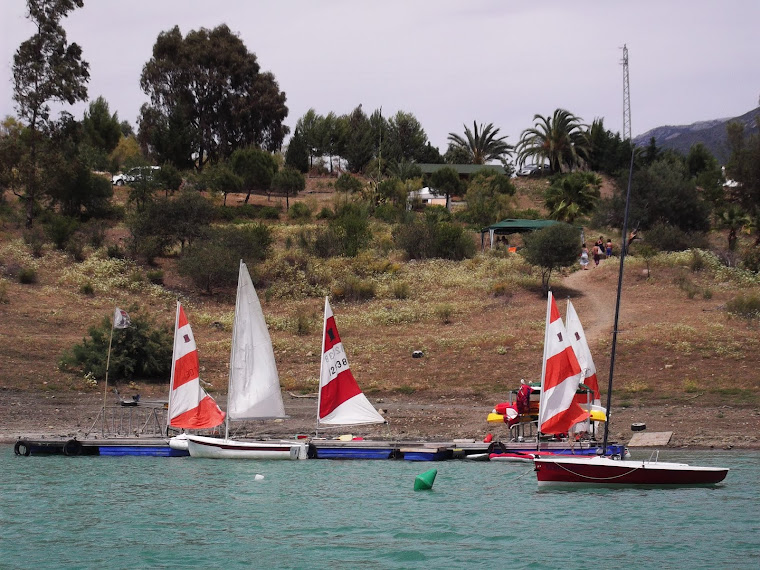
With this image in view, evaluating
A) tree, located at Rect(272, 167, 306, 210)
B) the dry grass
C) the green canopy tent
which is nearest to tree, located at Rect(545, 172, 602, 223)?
the green canopy tent

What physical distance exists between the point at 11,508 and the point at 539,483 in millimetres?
Answer: 12464

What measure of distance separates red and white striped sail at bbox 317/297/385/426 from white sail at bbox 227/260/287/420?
1301 mm

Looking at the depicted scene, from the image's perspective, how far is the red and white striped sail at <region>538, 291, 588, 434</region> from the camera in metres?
25.9

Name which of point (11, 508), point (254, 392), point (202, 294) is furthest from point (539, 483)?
point (202, 294)

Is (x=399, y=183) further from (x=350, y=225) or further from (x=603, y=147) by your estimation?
(x=603, y=147)

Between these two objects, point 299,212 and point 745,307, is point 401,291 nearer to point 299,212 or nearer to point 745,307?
point 745,307

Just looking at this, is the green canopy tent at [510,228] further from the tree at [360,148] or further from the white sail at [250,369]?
Result: the tree at [360,148]

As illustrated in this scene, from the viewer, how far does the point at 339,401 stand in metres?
28.9

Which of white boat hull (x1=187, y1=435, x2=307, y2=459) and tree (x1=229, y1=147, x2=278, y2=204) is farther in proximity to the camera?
tree (x1=229, y1=147, x2=278, y2=204)

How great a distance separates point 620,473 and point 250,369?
34.9ft

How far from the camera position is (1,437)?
3177cm

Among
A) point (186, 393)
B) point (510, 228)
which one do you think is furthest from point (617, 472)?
point (510, 228)

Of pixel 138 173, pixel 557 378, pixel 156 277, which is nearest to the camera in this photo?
pixel 557 378

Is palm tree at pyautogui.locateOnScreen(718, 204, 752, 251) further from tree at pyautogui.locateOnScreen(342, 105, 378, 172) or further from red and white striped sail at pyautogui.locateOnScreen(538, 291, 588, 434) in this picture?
tree at pyautogui.locateOnScreen(342, 105, 378, 172)
